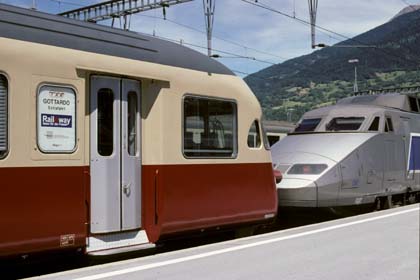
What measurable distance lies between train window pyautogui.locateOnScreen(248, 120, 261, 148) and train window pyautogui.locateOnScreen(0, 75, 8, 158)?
421 cm

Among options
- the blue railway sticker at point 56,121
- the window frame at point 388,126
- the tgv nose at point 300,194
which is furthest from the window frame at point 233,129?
the window frame at point 388,126

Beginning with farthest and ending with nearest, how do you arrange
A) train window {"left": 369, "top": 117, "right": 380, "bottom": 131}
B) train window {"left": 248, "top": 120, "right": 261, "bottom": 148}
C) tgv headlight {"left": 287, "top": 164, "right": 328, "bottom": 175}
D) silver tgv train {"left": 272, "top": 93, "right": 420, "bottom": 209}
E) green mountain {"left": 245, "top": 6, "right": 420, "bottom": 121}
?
green mountain {"left": 245, "top": 6, "right": 420, "bottom": 121}
train window {"left": 369, "top": 117, "right": 380, "bottom": 131}
tgv headlight {"left": 287, "top": 164, "right": 328, "bottom": 175}
silver tgv train {"left": 272, "top": 93, "right": 420, "bottom": 209}
train window {"left": 248, "top": 120, "right": 261, "bottom": 148}

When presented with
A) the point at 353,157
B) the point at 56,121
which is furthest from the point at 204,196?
the point at 353,157

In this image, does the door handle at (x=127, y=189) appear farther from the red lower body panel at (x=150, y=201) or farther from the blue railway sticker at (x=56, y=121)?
the blue railway sticker at (x=56, y=121)

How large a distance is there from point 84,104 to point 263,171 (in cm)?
364

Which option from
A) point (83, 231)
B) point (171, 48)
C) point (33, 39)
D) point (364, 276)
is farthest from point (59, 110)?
point (364, 276)

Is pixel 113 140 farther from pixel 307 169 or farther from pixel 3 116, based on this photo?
pixel 307 169

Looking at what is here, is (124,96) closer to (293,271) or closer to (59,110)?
(59,110)

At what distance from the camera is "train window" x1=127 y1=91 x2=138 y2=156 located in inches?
310

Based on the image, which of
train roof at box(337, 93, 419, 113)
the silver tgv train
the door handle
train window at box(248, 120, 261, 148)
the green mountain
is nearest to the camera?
the door handle

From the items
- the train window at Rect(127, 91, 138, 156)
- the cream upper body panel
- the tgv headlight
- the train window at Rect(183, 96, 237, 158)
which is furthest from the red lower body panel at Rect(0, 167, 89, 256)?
the tgv headlight

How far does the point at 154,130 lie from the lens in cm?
809

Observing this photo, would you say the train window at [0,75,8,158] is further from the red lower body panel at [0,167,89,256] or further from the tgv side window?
the red lower body panel at [0,167,89,256]

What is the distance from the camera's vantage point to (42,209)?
263 inches
